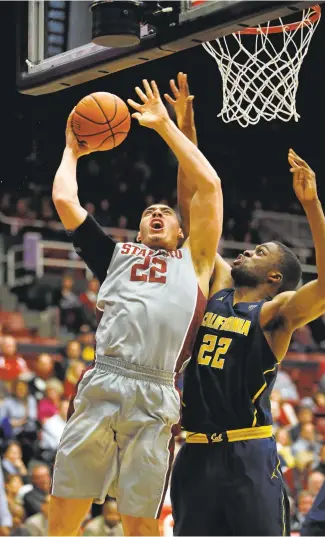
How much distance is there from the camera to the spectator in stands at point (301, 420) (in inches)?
455

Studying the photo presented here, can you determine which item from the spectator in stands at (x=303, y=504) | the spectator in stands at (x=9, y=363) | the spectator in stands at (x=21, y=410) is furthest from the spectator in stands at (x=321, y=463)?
the spectator in stands at (x=9, y=363)

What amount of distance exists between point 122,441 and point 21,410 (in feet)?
17.9

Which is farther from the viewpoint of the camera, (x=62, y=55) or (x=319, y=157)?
(x=319, y=157)

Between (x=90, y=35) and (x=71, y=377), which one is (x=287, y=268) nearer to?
(x=90, y=35)

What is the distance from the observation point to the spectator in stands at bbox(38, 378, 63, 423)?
398 inches

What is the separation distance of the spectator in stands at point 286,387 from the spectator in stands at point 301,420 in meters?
1.17

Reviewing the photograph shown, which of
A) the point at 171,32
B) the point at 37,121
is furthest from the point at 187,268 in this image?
the point at 37,121

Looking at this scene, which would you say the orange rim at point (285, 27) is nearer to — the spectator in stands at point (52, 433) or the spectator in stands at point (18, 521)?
the spectator in stands at point (18, 521)

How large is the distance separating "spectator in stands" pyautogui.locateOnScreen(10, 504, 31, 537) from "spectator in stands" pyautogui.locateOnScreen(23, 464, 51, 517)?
2.0 inches

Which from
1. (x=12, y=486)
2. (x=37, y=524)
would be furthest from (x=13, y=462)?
(x=37, y=524)

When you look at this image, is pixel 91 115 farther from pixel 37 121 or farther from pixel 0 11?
pixel 37 121

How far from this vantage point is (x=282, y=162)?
17203mm

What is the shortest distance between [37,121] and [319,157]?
501 centimetres

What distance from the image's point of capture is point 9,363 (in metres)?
10.8
